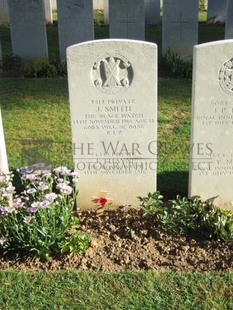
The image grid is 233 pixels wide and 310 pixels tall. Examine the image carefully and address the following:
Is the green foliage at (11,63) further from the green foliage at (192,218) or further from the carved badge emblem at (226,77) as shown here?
the carved badge emblem at (226,77)

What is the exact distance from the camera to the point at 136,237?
4.18 meters

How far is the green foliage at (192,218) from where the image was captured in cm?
411

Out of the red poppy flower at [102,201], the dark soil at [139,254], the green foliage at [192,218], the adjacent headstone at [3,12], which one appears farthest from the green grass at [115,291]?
the adjacent headstone at [3,12]

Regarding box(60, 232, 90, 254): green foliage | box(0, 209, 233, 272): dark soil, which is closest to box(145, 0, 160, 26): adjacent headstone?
box(0, 209, 233, 272): dark soil

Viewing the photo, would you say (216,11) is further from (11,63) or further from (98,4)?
(11,63)

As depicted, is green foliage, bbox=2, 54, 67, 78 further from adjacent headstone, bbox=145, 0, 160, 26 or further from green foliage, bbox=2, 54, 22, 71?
adjacent headstone, bbox=145, 0, 160, 26

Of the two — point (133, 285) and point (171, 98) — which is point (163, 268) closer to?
point (133, 285)

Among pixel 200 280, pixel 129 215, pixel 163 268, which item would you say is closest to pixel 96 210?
pixel 129 215

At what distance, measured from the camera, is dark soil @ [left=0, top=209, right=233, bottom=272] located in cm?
387

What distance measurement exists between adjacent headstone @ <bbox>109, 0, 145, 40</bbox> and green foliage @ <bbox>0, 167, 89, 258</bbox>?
615cm

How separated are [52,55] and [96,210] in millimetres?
6795

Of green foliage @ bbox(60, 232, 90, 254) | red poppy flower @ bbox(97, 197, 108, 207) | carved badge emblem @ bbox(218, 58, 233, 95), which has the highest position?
carved badge emblem @ bbox(218, 58, 233, 95)

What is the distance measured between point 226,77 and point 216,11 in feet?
39.4

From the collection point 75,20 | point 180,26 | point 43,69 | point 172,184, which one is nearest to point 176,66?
point 180,26
